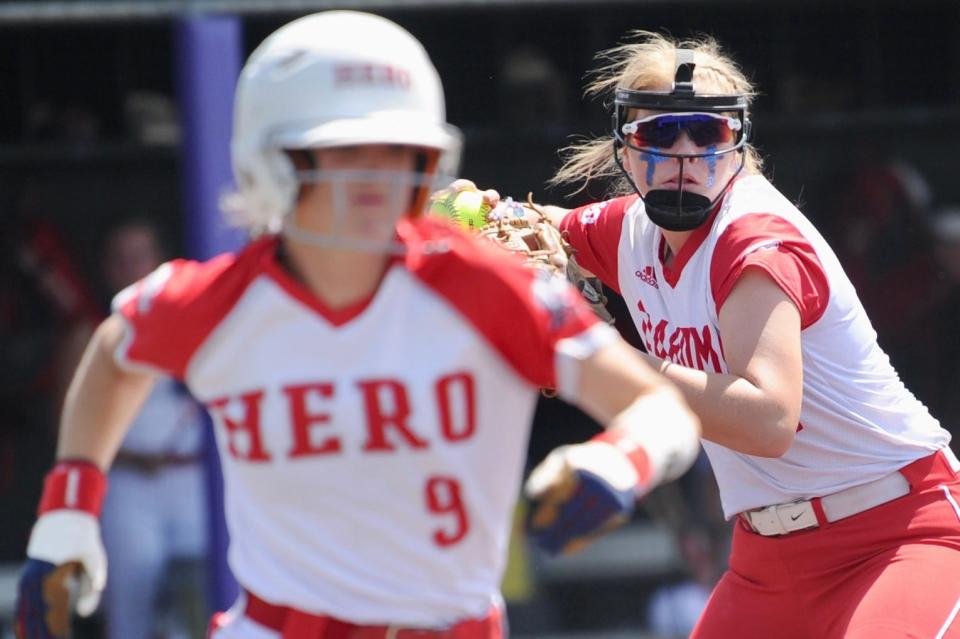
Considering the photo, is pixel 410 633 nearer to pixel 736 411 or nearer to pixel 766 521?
pixel 736 411

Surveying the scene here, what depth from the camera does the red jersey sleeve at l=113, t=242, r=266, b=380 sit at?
225cm

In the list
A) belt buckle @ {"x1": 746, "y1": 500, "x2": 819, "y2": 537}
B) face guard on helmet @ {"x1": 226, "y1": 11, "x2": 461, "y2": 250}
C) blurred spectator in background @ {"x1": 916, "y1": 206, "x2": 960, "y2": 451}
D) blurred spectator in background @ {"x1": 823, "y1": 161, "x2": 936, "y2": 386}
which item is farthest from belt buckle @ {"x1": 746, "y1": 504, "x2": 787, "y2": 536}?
blurred spectator in background @ {"x1": 916, "y1": 206, "x2": 960, "y2": 451}

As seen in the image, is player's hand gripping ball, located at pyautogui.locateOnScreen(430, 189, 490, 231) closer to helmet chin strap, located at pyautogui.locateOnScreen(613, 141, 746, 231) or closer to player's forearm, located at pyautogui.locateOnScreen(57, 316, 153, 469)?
helmet chin strap, located at pyautogui.locateOnScreen(613, 141, 746, 231)

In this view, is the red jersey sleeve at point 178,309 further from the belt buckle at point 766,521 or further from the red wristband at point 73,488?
the belt buckle at point 766,521

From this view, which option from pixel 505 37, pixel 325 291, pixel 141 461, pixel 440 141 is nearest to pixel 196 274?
pixel 325 291

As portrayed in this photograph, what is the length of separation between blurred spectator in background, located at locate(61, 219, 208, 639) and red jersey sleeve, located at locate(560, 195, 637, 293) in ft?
8.19

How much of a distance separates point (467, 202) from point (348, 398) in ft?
4.37

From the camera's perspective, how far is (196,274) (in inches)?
90.9

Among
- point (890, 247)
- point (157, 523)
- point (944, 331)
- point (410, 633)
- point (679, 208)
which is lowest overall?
point (157, 523)

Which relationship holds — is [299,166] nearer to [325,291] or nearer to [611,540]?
[325,291]

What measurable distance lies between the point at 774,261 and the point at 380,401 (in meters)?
1.02

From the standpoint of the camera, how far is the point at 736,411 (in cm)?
285

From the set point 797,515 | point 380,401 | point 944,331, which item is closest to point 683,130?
point 797,515

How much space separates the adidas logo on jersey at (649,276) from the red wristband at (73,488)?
1334 mm
